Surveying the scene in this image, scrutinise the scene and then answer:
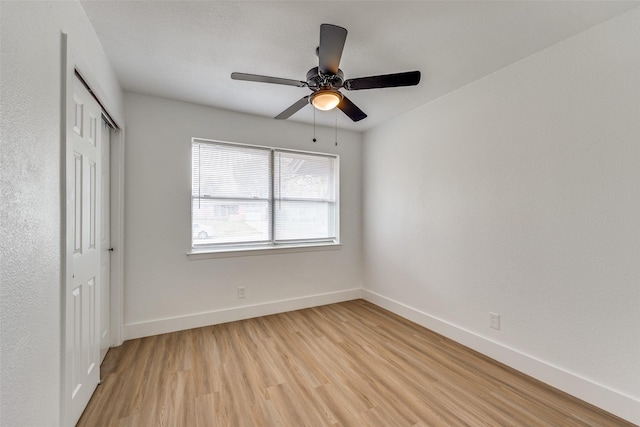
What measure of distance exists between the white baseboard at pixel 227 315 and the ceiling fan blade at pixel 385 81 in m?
→ 2.68

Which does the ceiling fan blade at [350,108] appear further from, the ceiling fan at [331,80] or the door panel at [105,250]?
the door panel at [105,250]

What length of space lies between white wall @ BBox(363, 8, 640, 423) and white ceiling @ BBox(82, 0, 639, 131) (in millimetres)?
286

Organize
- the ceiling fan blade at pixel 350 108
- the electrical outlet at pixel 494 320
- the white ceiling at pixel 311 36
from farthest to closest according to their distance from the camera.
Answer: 1. the electrical outlet at pixel 494 320
2. the ceiling fan blade at pixel 350 108
3. the white ceiling at pixel 311 36

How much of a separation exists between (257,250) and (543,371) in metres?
2.88

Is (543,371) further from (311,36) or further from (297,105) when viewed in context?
(311,36)

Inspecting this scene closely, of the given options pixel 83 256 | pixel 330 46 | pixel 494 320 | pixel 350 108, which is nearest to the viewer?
pixel 330 46

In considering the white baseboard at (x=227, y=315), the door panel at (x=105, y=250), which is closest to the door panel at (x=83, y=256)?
the door panel at (x=105, y=250)

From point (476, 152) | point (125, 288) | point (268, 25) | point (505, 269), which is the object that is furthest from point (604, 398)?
point (125, 288)

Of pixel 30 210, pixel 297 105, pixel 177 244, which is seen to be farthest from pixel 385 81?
pixel 177 244

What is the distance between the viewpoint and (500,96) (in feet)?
7.73

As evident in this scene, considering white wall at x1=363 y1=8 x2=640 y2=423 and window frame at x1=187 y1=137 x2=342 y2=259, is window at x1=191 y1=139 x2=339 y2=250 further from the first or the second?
white wall at x1=363 y1=8 x2=640 y2=423

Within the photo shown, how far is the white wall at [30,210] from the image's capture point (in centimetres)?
93

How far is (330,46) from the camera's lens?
159 cm

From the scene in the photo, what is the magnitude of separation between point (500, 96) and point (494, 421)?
2.43m
